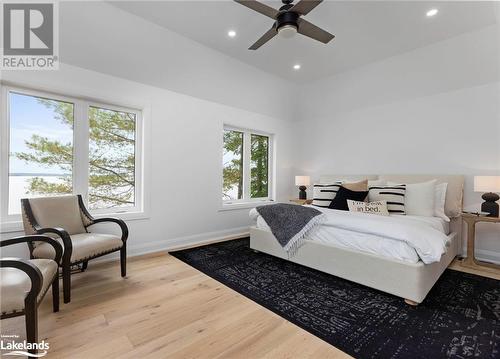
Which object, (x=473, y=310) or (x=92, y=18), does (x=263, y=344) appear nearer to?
(x=473, y=310)

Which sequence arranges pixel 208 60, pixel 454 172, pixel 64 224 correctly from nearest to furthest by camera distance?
1. pixel 64 224
2. pixel 454 172
3. pixel 208 60

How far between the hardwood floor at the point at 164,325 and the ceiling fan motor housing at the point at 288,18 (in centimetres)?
261

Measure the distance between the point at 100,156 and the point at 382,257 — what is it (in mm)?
3445

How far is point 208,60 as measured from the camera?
378 cm

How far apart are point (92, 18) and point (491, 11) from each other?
455cm

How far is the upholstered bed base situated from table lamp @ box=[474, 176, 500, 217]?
0.49 meters

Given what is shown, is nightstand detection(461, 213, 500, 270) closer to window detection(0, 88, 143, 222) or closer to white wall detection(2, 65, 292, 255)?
white wall detection(2, 65, 292, 255)

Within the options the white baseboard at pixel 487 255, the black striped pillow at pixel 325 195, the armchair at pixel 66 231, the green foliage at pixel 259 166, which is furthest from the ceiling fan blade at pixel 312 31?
the white baseboard at pixel 487 255

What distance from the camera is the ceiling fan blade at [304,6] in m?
2.08

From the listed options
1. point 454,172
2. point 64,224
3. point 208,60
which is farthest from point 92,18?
point 454,172

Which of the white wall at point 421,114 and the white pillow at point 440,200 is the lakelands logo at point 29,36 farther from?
the white pillow at point 440,200

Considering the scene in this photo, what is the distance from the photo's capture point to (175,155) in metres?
3.63

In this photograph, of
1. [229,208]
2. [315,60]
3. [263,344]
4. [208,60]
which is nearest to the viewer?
[263,344]

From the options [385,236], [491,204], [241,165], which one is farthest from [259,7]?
[491,204]
